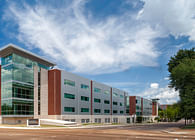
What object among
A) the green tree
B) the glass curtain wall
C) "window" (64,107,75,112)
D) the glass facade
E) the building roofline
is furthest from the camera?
the glass curtain wall

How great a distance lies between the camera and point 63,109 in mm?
56062

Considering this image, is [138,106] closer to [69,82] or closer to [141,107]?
[141,107]

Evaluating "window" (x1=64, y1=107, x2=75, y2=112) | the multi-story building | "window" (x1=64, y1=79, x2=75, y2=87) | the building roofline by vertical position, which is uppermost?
the building roofline

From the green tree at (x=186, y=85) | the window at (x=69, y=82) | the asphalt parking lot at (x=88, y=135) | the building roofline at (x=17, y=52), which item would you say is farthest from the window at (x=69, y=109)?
the green tree at (x=186, y=85)

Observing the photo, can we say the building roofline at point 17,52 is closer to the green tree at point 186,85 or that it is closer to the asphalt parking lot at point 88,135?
the asphalt parking lot at point 88,135

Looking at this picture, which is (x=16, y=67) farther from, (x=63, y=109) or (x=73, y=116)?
(x=73, y=116)

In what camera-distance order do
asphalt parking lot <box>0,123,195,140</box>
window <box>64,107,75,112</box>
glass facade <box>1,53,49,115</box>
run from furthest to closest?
window <box>64,107,75,112</box>, glass facade <box>1,53,49,115</box>, asphalt parking lot <box>0,123,195,140</box>

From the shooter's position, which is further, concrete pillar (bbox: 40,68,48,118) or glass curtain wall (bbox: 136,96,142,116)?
glass curtain wall (bbox: 136,96,142,116)

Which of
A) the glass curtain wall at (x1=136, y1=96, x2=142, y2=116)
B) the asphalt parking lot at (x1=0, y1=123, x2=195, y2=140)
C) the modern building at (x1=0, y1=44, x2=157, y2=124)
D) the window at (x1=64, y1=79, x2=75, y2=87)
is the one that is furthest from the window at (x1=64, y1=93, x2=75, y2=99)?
the glass curtain wall at (x1=136, y1=96, x2=142, y2=116)

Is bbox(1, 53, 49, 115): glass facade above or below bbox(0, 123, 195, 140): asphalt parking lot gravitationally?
above

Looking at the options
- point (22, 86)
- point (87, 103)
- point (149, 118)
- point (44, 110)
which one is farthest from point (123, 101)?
point (22, 86)

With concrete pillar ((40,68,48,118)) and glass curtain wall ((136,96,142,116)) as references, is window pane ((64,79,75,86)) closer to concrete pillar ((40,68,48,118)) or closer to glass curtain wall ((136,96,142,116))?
concrete pillar ((40,68,48,118))

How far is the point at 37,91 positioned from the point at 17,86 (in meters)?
6.19

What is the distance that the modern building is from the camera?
50.8 m
